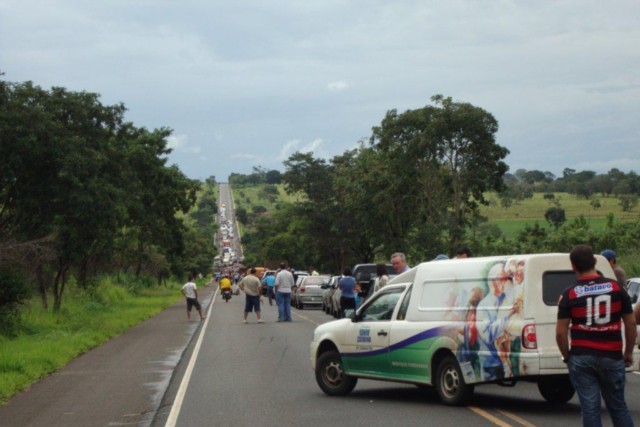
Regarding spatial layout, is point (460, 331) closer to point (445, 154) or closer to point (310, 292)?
point (310, 292)

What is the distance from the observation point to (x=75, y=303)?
39.8 metres

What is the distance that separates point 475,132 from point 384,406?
42570 millimetres

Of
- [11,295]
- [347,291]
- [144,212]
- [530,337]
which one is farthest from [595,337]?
[144,212]

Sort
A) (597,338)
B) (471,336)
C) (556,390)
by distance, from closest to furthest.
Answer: (597,338) → (471,336) → (556,390)

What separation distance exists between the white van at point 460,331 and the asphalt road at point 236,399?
1.13 ft

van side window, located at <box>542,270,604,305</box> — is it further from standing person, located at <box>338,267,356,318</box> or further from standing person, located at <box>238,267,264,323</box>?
standing person, located at <box>238,267,264,323</box>

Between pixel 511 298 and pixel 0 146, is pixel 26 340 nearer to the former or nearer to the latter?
pixel 0 146

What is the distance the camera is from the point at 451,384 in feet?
38.6

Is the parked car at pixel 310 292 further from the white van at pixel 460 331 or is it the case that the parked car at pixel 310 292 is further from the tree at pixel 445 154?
the white van at pixel 460 331

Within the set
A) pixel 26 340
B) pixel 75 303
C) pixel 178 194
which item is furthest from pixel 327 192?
pixel 26 340

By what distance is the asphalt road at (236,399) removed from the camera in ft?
36.7

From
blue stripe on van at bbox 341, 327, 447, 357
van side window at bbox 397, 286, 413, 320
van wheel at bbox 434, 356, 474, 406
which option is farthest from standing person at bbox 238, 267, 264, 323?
van wheel at bbox 434, 356, 474, 406

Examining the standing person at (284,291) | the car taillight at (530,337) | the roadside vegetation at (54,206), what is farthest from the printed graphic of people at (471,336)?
the standing person at (284,291)

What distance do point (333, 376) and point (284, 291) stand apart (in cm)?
1735
